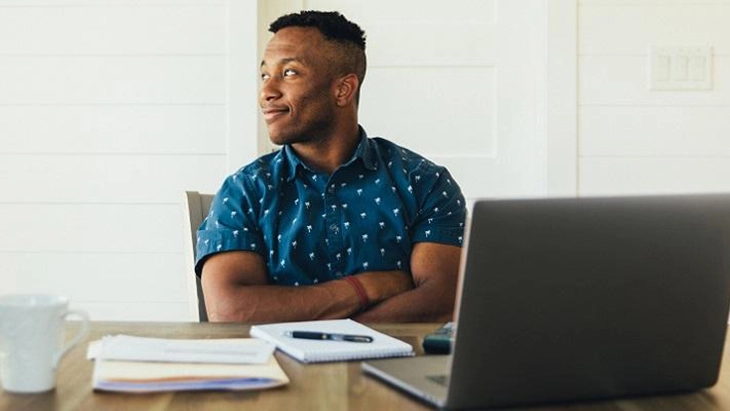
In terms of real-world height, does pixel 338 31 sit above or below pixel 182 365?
above

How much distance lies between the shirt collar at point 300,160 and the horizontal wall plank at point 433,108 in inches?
33.5

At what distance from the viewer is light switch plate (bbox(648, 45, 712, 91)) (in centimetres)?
292

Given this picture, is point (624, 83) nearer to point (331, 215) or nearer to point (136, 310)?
point (331, 215)

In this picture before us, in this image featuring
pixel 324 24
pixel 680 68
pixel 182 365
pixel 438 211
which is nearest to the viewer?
pixel 182 365

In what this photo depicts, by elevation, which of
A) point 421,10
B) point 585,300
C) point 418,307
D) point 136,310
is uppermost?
point 421,10

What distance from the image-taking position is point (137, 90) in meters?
2.97

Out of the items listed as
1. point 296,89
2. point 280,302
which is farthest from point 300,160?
point 280,302

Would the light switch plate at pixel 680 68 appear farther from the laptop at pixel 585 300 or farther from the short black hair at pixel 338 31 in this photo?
the laptop at pixel 585 300

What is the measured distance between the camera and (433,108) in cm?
305

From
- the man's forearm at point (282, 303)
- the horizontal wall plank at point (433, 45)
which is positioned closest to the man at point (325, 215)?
the man's forearm at point (282, 303)

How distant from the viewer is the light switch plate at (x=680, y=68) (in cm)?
292

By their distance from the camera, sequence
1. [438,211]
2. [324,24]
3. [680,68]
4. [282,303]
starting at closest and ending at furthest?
1. [282,303]
2. [438,211]
3. [324,24]
4. [680,68]

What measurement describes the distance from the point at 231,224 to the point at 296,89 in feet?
1.16

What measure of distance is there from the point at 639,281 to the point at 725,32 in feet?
6.87
